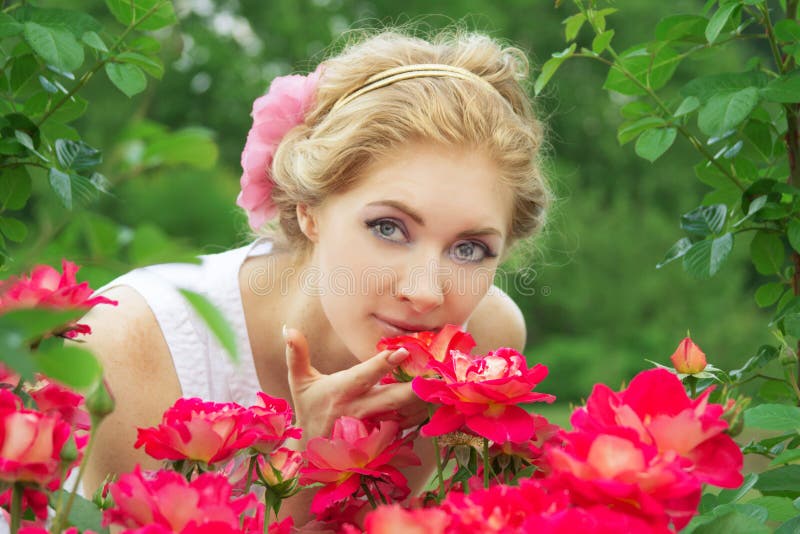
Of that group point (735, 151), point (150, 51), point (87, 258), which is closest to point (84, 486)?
point (150, 51)

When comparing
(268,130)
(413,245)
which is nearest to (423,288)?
(413,245)

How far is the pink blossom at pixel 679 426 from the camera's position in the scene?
0.82 m

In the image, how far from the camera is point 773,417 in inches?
42.5

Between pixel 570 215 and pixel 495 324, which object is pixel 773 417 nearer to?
pixel 495 324

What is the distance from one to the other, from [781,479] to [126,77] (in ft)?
3.94

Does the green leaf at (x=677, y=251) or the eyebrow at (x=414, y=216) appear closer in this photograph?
the green leaf at (x=677, y=251)

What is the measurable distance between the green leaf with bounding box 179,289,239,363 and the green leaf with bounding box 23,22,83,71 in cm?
97

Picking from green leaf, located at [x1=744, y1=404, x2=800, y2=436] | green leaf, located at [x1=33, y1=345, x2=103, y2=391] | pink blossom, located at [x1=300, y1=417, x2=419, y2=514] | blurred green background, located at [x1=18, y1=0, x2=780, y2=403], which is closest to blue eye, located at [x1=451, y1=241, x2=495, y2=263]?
pink blossom, located at [x1=300, y1=417, x2=419, y2=514]

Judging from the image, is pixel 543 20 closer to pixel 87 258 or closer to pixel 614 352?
pixel 614 352

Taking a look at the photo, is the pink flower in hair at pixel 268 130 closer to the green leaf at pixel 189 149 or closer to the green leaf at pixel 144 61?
the green leaf at pixel 144 61

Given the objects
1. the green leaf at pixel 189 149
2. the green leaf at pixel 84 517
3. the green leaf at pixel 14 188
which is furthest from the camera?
the green leaf at pixel 14 188

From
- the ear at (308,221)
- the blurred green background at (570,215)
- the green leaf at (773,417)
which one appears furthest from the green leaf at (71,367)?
the blurred green background at (570,215)

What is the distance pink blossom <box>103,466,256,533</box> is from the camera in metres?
0.76

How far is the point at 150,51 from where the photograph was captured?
1668 millimetres
